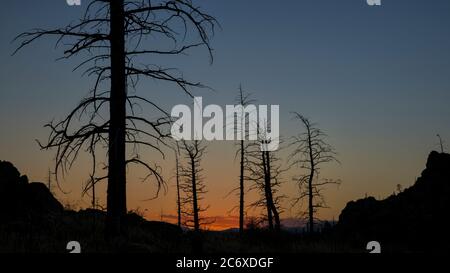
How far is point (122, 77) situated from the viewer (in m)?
15.7

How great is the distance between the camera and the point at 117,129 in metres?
15.5

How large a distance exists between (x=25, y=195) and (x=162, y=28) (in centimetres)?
1166

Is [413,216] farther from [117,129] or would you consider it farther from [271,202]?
[117,129]

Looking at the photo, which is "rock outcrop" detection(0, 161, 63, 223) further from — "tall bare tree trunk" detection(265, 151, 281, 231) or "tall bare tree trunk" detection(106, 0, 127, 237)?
"tall bare tree trunk" detection(265, 151, 281, 231)

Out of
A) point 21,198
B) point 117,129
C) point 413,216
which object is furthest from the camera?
point 413,216

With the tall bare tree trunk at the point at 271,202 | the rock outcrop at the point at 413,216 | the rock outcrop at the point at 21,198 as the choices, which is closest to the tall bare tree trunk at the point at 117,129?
the rock outcrop at the point at 21,198

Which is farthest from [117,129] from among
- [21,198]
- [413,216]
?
[413,216]

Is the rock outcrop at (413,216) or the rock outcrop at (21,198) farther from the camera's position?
the rock outcrop at (413,216)

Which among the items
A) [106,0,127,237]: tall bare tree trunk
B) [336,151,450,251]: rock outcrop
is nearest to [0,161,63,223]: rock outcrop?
[106,0,127,237]: tall bare tree trunk

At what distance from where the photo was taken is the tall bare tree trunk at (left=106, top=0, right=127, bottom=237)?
1558 centimetres

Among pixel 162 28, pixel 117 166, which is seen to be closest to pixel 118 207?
pixel 117 166

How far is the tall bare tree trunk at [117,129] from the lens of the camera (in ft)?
51.1

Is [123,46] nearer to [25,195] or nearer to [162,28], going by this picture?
[162,28]

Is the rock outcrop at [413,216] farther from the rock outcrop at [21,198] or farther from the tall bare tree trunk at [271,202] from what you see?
the rock outcrop at [21,198]
